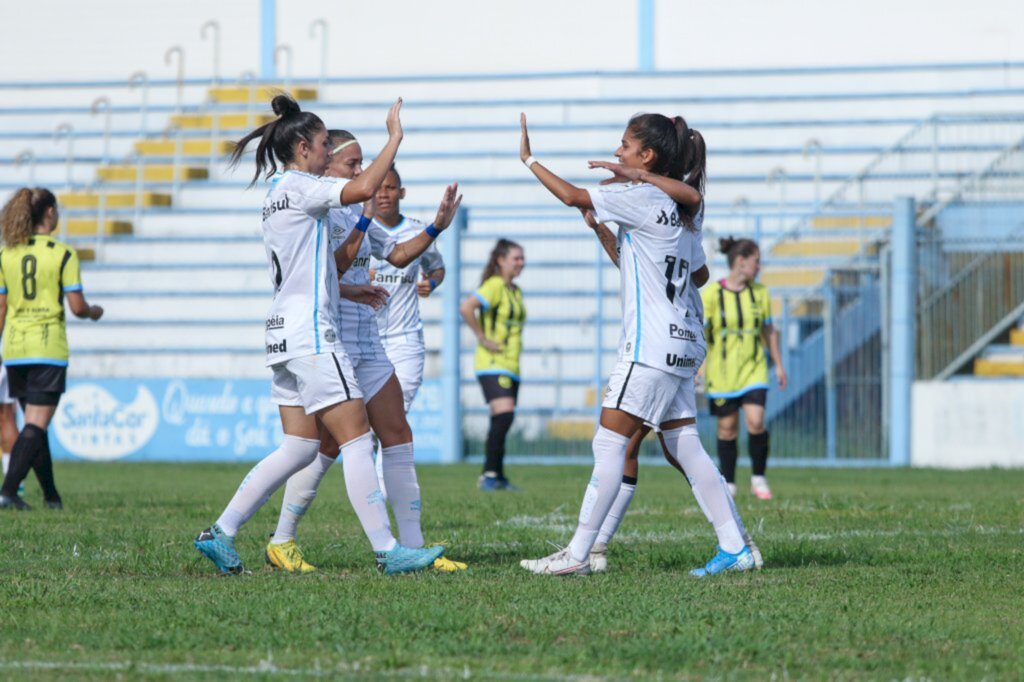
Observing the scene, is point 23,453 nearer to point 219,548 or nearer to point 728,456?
point 219,548

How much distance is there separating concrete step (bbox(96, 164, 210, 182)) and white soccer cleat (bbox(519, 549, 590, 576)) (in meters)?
20.9

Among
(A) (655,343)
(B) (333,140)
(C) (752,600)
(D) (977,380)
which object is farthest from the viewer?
(D) (977,380)

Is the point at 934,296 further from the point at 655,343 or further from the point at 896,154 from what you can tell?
the point at 655,343

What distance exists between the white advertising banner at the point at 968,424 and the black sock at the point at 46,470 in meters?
10.8

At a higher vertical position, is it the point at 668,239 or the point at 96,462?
the point at 668,239

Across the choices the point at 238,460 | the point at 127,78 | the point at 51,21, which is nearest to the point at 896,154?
the point at 238,460

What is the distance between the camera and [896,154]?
2170 centimetres

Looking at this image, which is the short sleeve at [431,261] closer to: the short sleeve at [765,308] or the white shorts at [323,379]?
the short sleeve at [765,308]

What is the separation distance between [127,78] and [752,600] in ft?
85.6

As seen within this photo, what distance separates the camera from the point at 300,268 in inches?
279

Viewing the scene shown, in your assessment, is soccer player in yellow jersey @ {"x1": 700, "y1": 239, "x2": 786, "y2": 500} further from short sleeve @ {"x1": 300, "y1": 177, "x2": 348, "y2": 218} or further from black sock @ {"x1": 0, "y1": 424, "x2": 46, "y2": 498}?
short sleeve @ {"x1": 300, "y1": 177, "x2": 348, "y2": 218}

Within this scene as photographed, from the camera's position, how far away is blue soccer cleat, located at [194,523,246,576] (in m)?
7.04

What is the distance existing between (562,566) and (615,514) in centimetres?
52

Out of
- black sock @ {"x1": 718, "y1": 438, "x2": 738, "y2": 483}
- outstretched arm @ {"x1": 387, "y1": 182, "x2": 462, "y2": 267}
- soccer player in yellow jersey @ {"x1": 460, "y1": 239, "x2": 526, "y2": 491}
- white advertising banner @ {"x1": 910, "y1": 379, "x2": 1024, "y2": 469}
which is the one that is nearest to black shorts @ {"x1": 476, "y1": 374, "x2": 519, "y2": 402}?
soccer player in yellow jersey @ {"x1": 460, "y1": 239, "x2": 526, "y2": 491}
